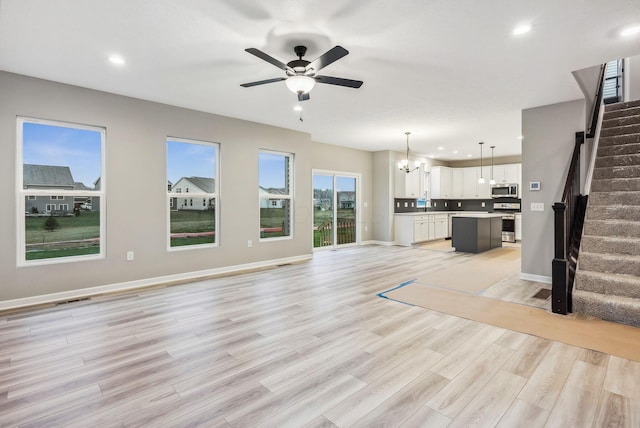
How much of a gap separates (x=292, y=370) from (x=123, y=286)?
133 inches

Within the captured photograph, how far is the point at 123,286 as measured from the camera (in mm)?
4465

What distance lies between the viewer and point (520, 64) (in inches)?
135

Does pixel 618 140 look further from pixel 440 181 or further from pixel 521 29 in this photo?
pixel 440 181

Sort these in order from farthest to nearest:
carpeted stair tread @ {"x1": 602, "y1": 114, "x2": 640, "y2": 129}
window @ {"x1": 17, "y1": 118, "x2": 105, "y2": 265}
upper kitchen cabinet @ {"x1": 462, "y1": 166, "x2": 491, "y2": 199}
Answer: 1. upper kitchen cabinet @ {"x1": 462, "y1": 166, "x2": 491, "y2": 199}
2. carpeted stair tread @ {"x1": 602, "y1": 114, "x2": 640, "y2": 129}
3. window @ {"x1": 17, "y1": 118, "x2": 105, "y2": 265}

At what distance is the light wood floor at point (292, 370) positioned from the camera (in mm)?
1821

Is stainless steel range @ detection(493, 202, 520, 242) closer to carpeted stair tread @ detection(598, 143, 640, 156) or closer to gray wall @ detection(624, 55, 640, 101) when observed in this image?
gray wall @ detection(624, 55, 640, 101)

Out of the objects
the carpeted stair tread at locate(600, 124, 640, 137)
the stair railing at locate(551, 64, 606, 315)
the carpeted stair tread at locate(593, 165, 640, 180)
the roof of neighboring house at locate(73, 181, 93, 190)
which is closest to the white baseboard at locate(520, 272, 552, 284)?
the stair railing at locate(551, 64, 606, 315)

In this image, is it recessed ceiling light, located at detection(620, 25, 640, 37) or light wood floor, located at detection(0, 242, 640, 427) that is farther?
recessed ceiling light, located at detection(620, 25, 640, 37)

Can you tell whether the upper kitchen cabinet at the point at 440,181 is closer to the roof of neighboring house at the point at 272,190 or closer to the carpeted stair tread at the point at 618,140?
the carpeted stair tread at the point at 618,140

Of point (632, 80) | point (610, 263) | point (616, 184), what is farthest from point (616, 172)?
point (632, 80)

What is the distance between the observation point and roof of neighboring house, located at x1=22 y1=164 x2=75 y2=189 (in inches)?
153

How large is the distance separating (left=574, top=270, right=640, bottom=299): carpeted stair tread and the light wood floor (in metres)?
1.29

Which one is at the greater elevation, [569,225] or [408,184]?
[408,184]

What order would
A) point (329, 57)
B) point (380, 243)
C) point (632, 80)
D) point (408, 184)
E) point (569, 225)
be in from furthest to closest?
point (408, 184)
point (380, 243)
point (632, 80)
point (569, 225)
point (329, 57)
